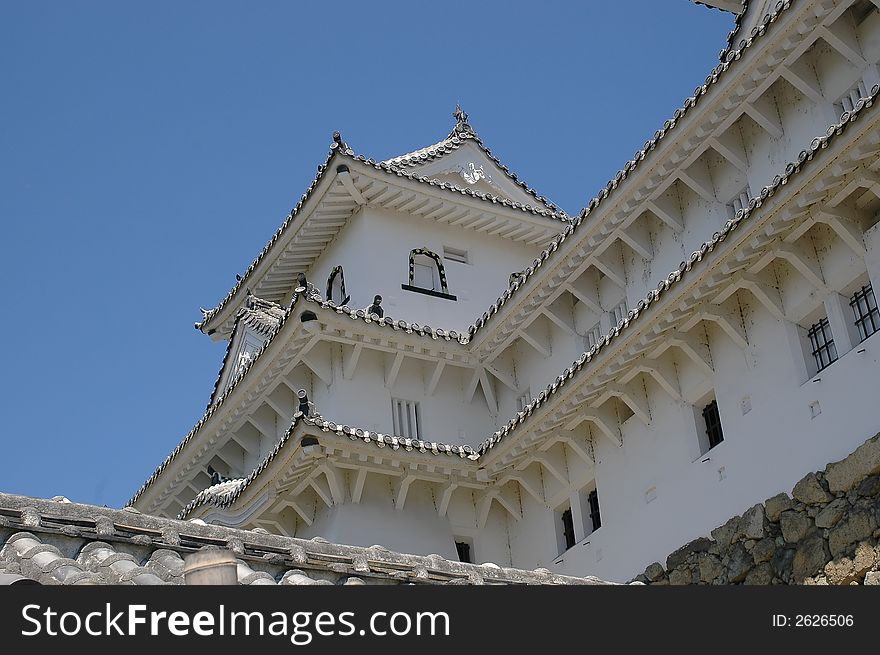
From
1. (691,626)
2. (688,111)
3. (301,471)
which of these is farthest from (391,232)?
(691,626)

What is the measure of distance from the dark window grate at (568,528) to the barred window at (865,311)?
690 centimetres

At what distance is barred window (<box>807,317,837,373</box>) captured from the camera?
17.6 metres

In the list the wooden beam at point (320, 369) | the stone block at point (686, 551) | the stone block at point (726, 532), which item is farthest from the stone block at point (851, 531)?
the wooden beam at point (320, 369)

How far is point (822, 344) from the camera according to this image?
17812 millimetres

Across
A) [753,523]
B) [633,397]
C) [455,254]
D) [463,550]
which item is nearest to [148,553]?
[753,523]

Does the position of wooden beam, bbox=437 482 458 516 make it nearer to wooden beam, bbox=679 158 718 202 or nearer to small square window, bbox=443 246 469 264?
small square window, bbox=443 246 469 264

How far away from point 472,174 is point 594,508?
10129mm

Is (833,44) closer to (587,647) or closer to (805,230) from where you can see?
(805,230)

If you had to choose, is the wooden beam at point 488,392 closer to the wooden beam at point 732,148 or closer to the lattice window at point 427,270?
the lattice window at point 427,270

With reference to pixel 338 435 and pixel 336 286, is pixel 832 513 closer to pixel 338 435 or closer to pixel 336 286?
pixel 338 435

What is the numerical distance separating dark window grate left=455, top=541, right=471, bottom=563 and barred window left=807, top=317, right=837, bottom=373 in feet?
26.1

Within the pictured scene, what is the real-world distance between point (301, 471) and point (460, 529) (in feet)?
10.4

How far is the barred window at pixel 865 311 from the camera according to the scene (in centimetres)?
1694

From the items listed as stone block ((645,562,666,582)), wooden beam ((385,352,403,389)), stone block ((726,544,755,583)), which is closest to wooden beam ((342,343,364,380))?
wooden beam ((385,352,403,389))
